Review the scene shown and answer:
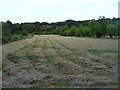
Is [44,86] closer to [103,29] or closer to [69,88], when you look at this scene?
[69,88]

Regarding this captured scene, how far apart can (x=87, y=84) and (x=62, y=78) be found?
4.80 ft

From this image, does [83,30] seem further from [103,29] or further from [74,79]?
[74,79]

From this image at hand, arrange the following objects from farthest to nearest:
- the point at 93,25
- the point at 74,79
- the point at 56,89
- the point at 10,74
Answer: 1. the point at 93,25
2. the point at 10,74
3. the point at 74,79
4. the point at 56,89

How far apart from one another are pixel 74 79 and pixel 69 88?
1634 millimetres

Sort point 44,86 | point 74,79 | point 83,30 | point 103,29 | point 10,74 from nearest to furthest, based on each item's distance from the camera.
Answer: point 44,86, point 74,79, point 10,74, point 103,29, point 83,30

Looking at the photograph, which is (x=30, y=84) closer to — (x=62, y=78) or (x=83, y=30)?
(x=62, y=78)

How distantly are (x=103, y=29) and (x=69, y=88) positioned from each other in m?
76.8

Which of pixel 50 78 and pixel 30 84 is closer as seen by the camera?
pixel 30 84

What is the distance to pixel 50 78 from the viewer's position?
9.14 meters

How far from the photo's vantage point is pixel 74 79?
891cm

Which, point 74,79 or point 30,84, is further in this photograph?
point 74,79

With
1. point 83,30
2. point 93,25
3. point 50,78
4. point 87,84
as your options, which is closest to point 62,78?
point 50,78

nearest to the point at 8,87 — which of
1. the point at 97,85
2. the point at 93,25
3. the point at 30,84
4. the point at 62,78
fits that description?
the point at 30,84

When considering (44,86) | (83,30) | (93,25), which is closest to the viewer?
(44,86)
